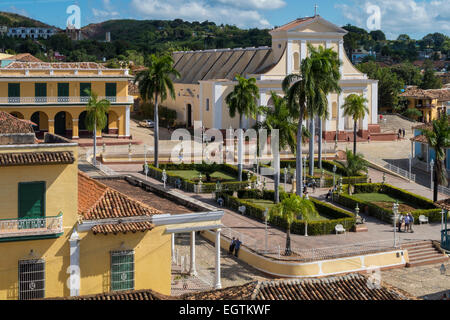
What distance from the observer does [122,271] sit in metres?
22.7

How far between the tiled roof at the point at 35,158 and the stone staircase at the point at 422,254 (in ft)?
57.1

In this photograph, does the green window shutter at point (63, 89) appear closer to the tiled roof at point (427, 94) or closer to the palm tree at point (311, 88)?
the palm tree at point (311, 88)

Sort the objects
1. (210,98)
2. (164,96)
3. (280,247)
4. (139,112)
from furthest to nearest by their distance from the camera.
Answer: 1. (139,112)
2. (210,98)
3. (164,96)
4. (280,247)

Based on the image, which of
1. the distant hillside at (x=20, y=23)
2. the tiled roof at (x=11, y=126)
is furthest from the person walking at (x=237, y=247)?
the distant hillside at (x=20, y=23)

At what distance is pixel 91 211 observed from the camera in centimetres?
2286

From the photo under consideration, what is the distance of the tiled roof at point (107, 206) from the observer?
22812 millimetres

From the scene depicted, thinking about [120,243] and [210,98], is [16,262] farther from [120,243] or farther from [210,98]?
[210,98]

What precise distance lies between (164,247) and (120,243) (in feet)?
4.99

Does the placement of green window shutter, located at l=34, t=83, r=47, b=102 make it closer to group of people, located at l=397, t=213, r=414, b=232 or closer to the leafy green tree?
group of people, located at l=397, t=213, r=414, b=232

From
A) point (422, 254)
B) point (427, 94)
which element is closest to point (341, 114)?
point (427, 94)

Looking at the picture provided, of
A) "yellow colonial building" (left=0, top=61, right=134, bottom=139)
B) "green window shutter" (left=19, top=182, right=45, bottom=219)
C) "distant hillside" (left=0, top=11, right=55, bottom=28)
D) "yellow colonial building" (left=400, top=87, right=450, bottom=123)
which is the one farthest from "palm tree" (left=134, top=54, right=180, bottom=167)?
"distant hillside" (left=0, top=11, right=55, bottom=28)

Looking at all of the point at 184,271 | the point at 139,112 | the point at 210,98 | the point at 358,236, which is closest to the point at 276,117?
the point at 358,236

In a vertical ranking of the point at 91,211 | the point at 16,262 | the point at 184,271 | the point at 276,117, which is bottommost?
the point at 184,271

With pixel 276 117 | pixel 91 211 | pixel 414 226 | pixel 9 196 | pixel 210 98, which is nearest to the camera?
pixel 9 196
